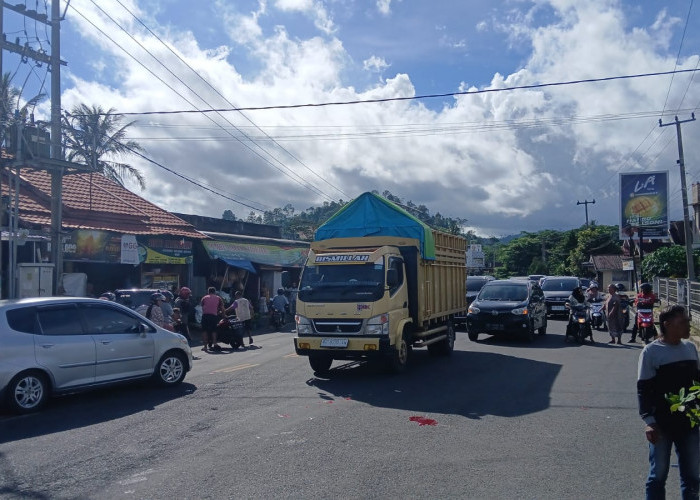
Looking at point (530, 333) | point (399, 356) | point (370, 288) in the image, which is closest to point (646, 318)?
point (530, 333)

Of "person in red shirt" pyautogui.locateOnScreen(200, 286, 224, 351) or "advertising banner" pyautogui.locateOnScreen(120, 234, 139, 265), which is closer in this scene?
"person in red shirt" pyautogui.locateOnScreen(200, 286, 224, 351)

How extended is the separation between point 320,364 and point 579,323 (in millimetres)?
8713

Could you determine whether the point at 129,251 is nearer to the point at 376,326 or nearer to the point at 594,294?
the point at 376,326

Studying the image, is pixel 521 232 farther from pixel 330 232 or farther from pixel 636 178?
pixel 330 232

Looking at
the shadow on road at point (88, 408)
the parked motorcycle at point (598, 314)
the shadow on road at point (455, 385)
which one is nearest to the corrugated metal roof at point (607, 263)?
the parked motorcycle at point (598, 314)

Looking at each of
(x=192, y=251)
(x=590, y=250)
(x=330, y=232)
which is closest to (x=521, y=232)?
(x=590, y=250)

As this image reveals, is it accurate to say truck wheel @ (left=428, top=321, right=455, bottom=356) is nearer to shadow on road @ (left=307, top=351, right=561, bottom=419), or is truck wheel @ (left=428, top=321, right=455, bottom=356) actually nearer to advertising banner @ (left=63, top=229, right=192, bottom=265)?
shadow on road @ (left=307, top=351, right=561, bottom=419)

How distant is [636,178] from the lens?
40.6 metres

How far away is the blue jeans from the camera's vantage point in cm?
432

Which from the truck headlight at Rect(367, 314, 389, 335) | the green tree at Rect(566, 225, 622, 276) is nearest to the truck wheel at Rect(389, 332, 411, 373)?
the truck headlight at Rect(367, 314, 389, 335)

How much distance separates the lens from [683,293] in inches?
880

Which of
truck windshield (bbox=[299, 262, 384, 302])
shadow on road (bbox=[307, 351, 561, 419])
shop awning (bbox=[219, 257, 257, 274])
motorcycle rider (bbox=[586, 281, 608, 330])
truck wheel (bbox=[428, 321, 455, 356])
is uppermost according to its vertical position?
shop awning (bbox=[219, 257, 257, 274])

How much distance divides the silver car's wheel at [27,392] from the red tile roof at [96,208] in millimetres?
11776

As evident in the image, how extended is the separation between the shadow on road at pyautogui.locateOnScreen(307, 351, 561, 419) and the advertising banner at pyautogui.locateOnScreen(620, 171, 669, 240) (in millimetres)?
30447
